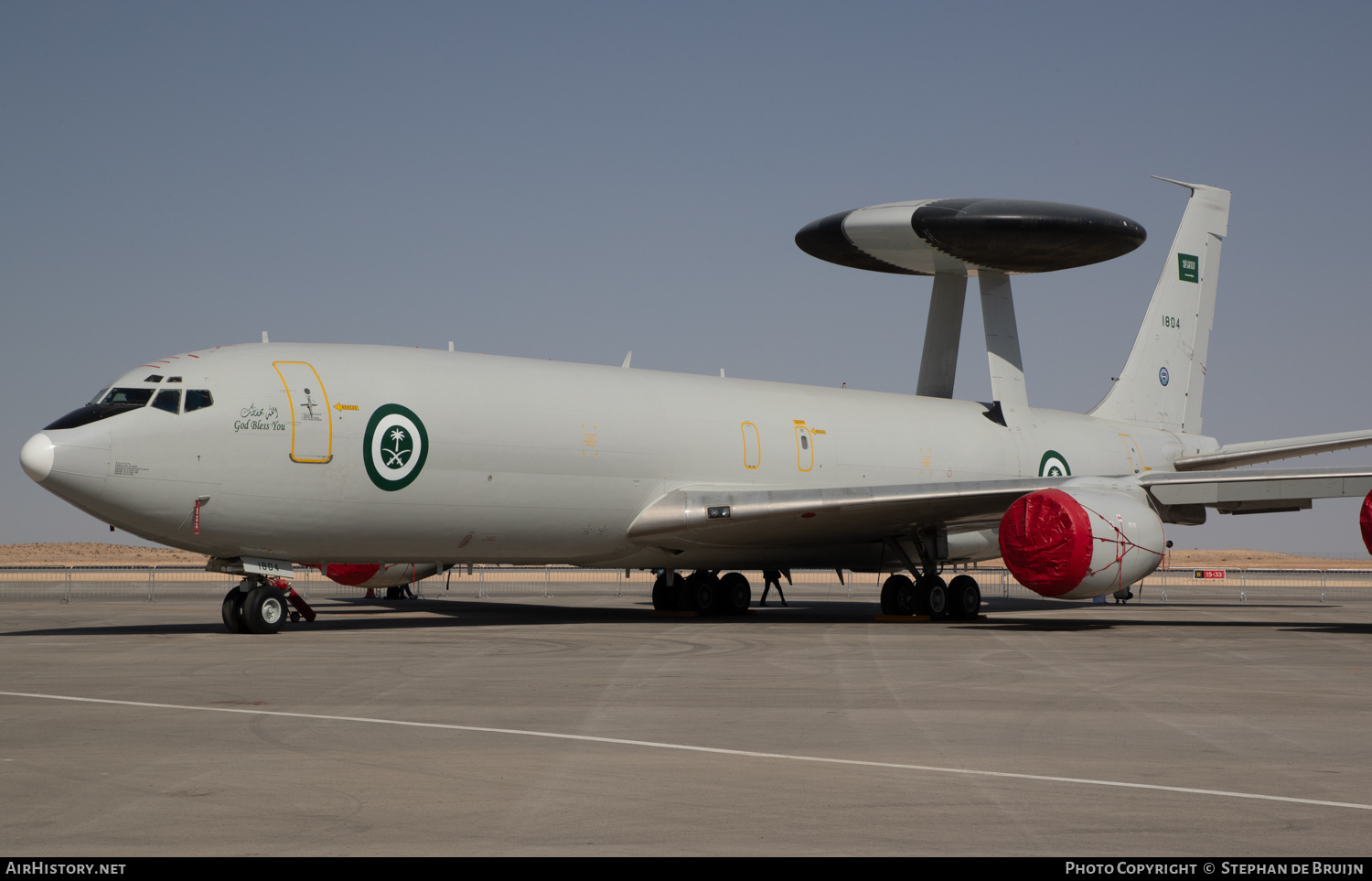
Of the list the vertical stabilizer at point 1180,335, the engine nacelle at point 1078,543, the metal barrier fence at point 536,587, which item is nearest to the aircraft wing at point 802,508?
the engine nacelle at point 1078,543

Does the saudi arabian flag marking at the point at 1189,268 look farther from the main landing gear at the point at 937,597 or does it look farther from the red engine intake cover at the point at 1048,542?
the red engine intake cover at the point at 1048,542

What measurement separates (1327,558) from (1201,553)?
990 centimetres

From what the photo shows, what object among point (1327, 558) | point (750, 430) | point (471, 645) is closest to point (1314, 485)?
point (750, 430)

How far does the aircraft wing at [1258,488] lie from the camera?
18.4m

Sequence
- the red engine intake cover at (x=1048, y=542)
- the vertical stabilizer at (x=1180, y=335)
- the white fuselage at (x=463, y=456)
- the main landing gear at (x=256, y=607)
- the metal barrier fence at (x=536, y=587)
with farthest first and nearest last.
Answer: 1. the metal barrier fence at (x=536, y=587)
2. the vertical stabilizer at (x=1180, y=335)
3. the red engine intake cover at (x=1048, y=542)
4. the main landing gear at (x=256, y=607)
5. the white fuselage at (x=463, y=456)

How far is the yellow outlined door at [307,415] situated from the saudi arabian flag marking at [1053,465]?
54.4 feet

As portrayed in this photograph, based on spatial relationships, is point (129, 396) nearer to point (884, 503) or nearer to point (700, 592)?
point (884, 503)

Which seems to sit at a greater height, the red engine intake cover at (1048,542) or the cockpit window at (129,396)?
the cockpit window at (129,396)

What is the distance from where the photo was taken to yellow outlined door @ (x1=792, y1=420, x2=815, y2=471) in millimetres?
23344

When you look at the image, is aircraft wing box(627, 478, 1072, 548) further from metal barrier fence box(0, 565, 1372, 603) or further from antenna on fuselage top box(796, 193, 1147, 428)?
antenna on fuselage top box(796, 193, 1147, 428)

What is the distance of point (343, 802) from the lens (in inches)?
228

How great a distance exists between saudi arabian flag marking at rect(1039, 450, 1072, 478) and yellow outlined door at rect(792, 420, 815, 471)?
681cm

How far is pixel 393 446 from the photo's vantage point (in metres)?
17.5

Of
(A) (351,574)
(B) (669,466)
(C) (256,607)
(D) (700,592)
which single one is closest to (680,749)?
(C) (256,607)
